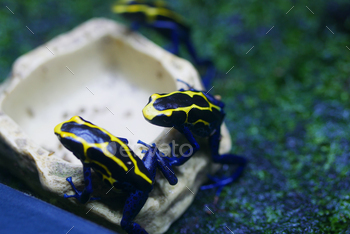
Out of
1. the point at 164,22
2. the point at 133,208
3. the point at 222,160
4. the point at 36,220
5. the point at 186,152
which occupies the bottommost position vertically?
the point at 222,160

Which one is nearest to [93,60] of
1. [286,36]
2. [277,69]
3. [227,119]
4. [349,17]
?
[227,119]

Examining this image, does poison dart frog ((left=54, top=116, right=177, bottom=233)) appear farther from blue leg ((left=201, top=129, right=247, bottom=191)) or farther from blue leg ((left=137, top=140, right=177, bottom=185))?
blue leg ((left=201, top=129, right=247, bottom=191))

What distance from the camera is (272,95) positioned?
9.84ft

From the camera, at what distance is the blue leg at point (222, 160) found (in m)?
2.23

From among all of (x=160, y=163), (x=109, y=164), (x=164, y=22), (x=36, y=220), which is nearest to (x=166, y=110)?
(x=160, y=163)

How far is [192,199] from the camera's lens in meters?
2.25

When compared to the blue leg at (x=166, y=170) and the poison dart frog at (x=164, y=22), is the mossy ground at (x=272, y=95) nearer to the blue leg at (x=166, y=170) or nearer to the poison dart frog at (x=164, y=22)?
the poison dart frog at (x=164, y=22)

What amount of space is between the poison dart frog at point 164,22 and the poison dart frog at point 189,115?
0.97 m

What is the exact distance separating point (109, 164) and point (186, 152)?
0.54m

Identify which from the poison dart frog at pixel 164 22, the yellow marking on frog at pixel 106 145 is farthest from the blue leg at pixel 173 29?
the yellow marking on frog at pixel 106 145

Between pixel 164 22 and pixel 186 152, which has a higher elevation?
pixel 164 22

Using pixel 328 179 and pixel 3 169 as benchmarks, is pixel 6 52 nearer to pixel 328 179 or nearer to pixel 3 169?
pixel 3 169

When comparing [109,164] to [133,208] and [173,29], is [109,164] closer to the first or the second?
[133,208]

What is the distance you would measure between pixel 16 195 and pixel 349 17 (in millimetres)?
3343
